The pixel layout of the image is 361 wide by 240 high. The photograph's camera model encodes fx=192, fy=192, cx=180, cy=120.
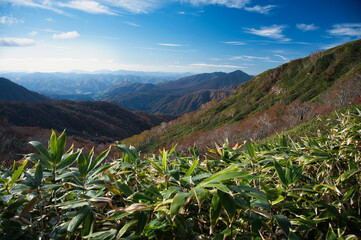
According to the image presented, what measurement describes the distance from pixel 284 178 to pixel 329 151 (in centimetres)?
46

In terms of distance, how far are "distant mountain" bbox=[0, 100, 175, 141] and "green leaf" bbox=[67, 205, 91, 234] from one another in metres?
68.3

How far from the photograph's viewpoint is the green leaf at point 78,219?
601mm

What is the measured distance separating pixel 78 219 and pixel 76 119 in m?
95.6

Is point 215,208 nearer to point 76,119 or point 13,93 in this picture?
point 76,119

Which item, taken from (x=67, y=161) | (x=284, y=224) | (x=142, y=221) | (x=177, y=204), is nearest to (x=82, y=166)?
(x=67, y=161)

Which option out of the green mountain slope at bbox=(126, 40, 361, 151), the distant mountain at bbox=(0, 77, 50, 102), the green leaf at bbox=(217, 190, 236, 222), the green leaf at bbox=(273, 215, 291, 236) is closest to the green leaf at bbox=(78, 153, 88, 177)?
the green leaf at bbox=(217, 190, 236, 222)

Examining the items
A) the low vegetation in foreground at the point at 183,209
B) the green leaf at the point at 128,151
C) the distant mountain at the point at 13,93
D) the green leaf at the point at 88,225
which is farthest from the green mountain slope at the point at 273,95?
the distant mountain at the point at 13,93

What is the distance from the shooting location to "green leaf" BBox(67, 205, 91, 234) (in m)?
0.60

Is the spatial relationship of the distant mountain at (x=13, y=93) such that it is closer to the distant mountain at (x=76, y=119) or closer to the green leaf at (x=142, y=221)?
the distant mountain at (x=76, y=119)

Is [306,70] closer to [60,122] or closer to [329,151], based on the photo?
[329,151]

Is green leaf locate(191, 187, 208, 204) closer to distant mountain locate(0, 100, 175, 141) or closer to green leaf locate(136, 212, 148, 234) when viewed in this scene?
green leaf locate(136, 212, 148, 234)

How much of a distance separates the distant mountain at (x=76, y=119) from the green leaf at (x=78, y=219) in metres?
68.3

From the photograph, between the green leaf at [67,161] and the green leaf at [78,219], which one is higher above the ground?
the green leaf at [67,161]

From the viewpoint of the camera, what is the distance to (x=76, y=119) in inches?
3332
